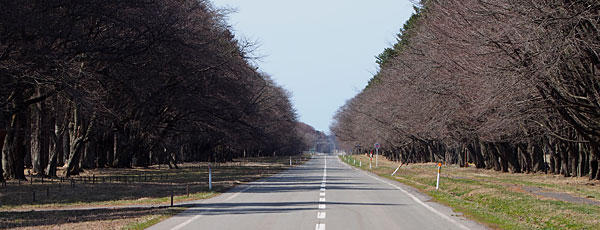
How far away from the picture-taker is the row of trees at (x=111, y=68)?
76.1ft

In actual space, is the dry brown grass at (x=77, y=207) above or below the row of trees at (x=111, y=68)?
below

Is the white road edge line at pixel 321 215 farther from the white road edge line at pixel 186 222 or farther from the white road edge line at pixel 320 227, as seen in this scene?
the white road edge line at pixel 186 222

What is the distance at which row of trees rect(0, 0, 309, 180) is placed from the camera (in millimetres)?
23203

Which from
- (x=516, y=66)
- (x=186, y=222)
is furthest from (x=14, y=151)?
(x=516, y=66)

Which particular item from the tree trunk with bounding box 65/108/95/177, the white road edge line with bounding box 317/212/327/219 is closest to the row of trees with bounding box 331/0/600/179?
the white road edge line with bounding box 317/212/327/219

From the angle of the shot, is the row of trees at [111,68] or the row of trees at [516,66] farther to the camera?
the row of trees at [111,68]

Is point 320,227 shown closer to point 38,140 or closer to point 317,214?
point 317,214

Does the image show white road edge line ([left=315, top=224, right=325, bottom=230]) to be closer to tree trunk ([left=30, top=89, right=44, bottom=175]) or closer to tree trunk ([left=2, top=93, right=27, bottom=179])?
tree trunk ([left=2, top=93, right=27, bottom=179])

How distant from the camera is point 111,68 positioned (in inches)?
1212

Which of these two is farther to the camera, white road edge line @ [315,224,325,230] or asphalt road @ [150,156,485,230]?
asphalt road @ [150,156,485,230]

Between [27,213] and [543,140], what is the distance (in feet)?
Result: 123

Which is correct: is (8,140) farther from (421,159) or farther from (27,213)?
(421,159)

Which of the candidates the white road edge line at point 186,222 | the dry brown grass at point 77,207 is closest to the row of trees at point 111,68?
the dry brown grass at point 77,207

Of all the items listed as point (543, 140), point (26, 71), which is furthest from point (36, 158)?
point (543, 140)
